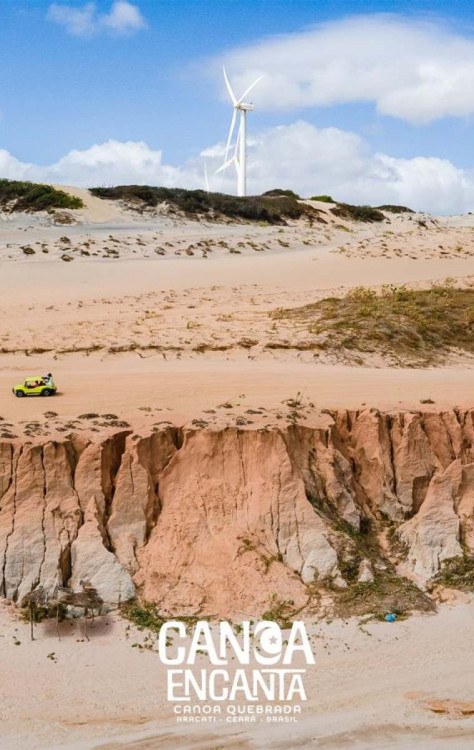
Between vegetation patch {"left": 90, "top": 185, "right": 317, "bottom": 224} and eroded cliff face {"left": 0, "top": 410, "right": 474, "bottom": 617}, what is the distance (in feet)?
106

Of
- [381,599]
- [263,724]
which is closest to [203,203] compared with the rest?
[381,599]

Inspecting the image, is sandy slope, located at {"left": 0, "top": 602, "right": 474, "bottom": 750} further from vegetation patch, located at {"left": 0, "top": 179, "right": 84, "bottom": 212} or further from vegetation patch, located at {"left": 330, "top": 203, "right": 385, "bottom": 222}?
vegetation patch, located at {"left": 330, "top": 203, "right": 385, "bottom": 222}

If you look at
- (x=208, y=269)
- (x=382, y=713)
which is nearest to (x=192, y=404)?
(x=382, y=713)

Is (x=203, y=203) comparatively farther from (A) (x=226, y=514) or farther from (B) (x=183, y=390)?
(A) (x=226, y=514)

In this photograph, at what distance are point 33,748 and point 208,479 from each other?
5.59 metres

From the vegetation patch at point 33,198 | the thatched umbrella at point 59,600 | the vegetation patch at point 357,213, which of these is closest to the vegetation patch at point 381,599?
the thatched umbrella at point 59,600

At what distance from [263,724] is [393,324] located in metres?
15.4

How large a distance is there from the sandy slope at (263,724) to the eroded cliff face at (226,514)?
101cm

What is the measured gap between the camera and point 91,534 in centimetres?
1472

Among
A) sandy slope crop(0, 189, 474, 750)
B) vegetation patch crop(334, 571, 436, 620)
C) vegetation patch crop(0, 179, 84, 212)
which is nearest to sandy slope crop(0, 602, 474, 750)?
sandy slope crop(0, 189, 474, 750)

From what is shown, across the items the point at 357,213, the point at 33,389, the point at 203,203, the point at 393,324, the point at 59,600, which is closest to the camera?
the point at 59,600

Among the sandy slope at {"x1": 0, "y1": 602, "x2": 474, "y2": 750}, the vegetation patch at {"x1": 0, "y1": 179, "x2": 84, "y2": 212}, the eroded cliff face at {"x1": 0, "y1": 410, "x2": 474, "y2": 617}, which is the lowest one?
the sandy slope at {"x1": 0, "y1": 602, "x2": 474, "y2": 750}

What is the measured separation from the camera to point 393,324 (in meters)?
25.7

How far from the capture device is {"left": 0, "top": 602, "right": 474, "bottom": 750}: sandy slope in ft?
38.6
